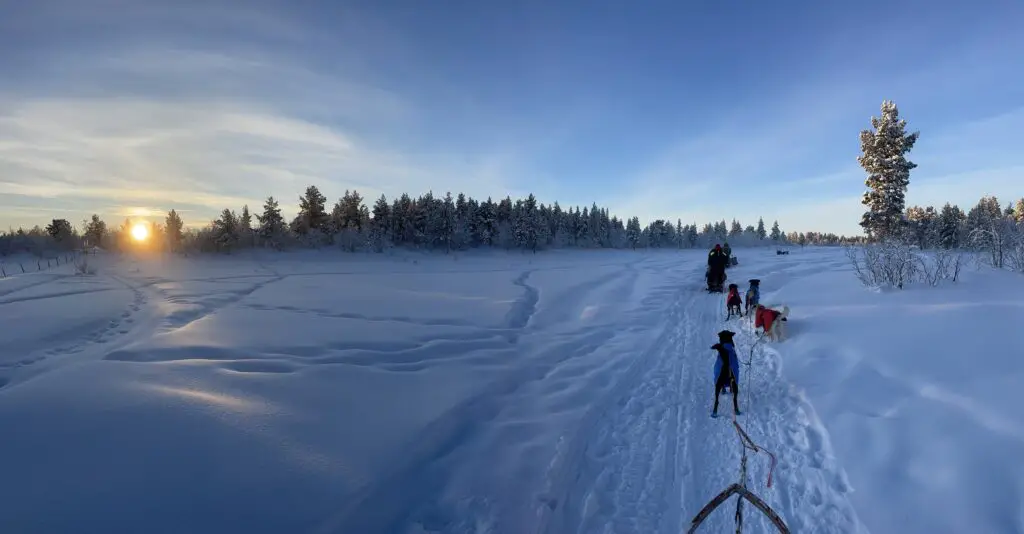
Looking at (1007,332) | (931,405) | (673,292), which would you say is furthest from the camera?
(673,292)

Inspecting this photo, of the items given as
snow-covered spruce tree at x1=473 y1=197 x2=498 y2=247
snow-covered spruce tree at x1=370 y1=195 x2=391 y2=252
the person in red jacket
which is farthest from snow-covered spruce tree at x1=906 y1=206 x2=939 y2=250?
snow-covered spruce tree at x1=370 y1=195 x2=391 y2=252

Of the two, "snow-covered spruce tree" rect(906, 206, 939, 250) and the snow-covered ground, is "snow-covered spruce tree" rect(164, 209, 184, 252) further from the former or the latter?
"snow-covered spruce tree" rect(906, 206, 939, 250)

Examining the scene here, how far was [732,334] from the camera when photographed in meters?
6.43

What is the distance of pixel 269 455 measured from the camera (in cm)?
429

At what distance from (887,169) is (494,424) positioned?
3712 centimetres

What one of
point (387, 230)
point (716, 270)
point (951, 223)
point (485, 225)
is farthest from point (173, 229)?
point (951, 223)

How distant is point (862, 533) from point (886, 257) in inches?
421

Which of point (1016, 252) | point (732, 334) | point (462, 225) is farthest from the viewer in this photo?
point (462, 225)

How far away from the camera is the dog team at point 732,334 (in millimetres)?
6125

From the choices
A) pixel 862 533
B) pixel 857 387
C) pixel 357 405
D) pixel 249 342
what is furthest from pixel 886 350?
pixel 249 342

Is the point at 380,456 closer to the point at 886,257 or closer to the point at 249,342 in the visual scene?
the point at 249,342

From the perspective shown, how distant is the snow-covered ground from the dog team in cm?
25

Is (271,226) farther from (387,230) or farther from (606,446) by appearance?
(606,446)

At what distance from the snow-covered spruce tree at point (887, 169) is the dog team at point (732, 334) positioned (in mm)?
25828
